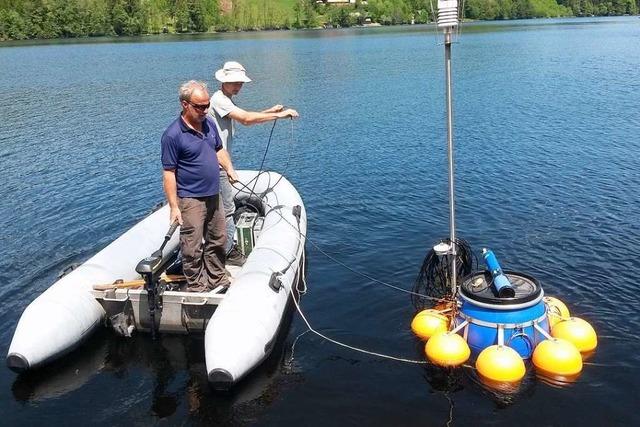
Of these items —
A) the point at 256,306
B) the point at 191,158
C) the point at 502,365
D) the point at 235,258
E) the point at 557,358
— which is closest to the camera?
the point at 502,365

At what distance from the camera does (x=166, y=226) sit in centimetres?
980

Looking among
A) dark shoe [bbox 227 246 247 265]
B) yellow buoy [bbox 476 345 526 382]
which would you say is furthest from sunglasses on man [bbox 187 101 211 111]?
yellow buoy [bbox 476 345 526 382]

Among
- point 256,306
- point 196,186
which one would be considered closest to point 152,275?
point 196,186

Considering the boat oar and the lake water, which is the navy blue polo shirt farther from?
the lake water

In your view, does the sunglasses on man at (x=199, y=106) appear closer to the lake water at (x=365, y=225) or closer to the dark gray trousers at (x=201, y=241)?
the dark gray trousers at (x=201, y=241)

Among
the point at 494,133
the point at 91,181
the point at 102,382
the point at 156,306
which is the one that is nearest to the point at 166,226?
the point at 156,306

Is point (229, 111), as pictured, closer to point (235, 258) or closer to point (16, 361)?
point (235, 258)

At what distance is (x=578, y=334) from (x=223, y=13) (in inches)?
5612

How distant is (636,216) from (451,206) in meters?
6.40

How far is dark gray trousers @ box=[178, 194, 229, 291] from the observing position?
7.53 m

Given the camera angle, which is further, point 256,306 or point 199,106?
point 256,306

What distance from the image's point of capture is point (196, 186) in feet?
24.3

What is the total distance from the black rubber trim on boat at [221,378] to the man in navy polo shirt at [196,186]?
1639mm

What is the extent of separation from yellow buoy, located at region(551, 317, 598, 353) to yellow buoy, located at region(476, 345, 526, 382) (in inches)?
33.8
